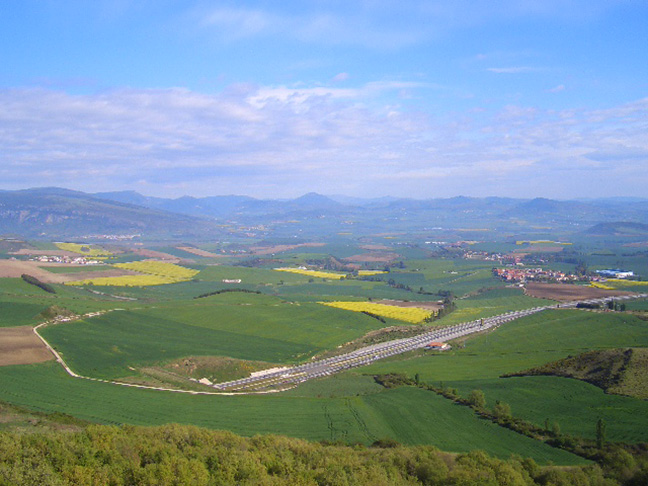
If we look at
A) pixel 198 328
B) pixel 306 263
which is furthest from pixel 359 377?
pixel 306 263

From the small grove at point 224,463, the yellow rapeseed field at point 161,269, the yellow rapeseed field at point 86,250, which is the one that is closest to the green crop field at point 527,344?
the small grove at point 224,463

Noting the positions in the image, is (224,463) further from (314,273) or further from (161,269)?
(161,269)

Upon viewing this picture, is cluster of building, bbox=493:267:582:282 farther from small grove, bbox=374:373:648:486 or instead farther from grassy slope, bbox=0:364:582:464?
grassy slope, bbox=0:364:582:464

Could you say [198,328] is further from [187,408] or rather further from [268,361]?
[187,408]

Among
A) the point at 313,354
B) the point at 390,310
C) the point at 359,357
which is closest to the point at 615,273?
the point at 390,310

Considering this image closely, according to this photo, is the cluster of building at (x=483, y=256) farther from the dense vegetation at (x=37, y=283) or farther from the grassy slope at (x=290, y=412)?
the grassy slope at (x=290, y=412)
